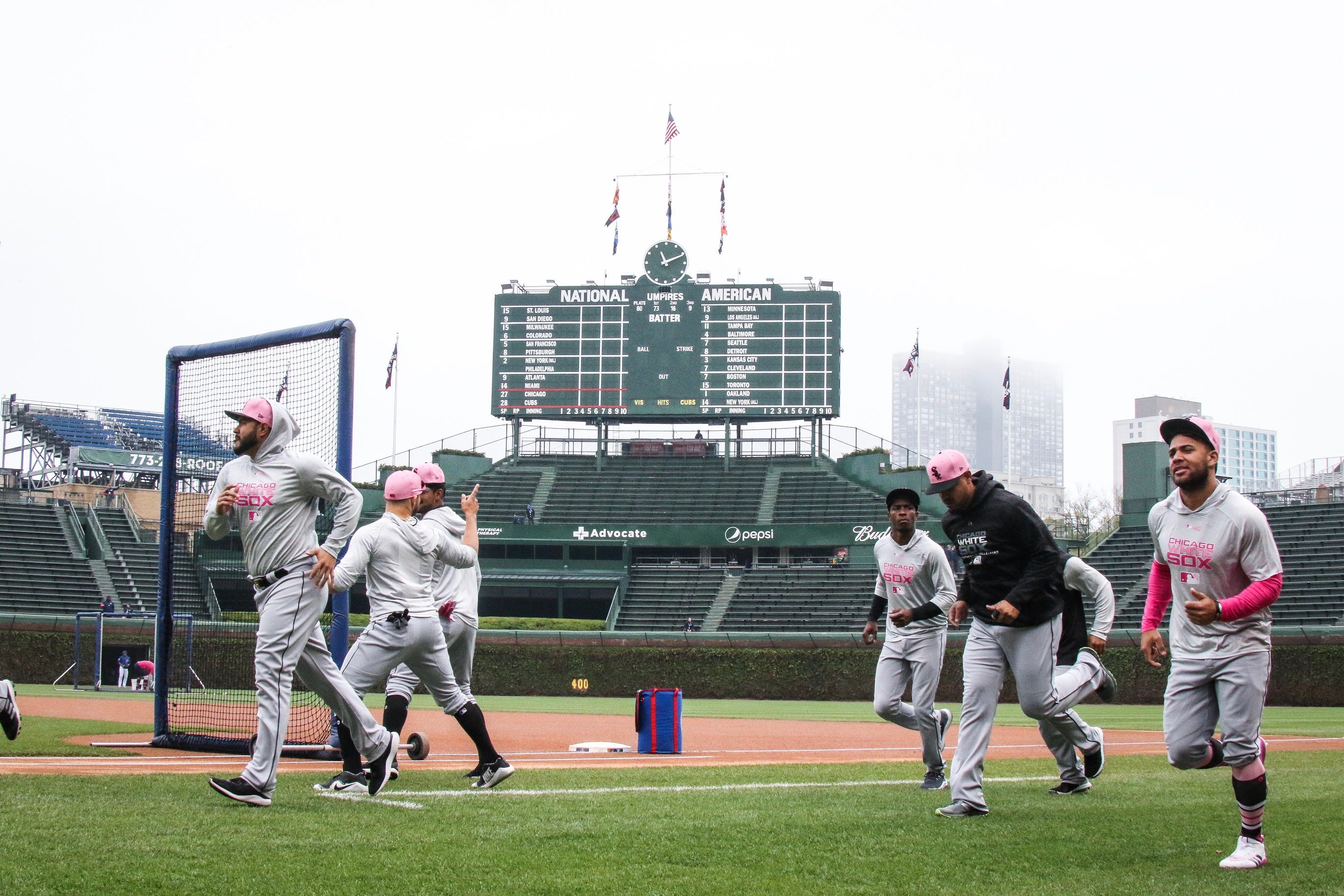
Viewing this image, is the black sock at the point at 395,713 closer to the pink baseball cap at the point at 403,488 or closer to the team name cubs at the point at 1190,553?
the pink baseball cap at the point at 403,488

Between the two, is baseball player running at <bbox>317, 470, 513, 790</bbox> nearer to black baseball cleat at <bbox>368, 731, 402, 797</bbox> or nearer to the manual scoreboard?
black baseball cleat at <bbox>368, 731, 402, 797</bbox>

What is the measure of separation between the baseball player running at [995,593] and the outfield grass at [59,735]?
731cm

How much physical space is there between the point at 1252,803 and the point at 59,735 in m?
11.7

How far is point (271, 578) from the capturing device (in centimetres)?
761

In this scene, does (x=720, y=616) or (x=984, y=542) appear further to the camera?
(x=720, y=616)

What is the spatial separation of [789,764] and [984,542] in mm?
4406

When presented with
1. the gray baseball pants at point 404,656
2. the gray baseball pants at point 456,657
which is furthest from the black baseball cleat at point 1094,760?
the gray baseball pants at point 456,657

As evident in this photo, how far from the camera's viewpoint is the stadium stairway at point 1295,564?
35.7 m

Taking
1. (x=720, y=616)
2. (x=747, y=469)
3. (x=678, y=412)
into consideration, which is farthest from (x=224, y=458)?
(x=747, y=469)

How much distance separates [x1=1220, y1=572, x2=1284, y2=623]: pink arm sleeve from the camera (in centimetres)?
611

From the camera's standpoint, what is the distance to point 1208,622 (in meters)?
6.20

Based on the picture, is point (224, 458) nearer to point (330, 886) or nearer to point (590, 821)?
point (590, 821)

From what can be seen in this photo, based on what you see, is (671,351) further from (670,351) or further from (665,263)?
(665,263)

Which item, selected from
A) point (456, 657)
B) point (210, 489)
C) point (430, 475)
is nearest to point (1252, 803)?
point (430, 475)
